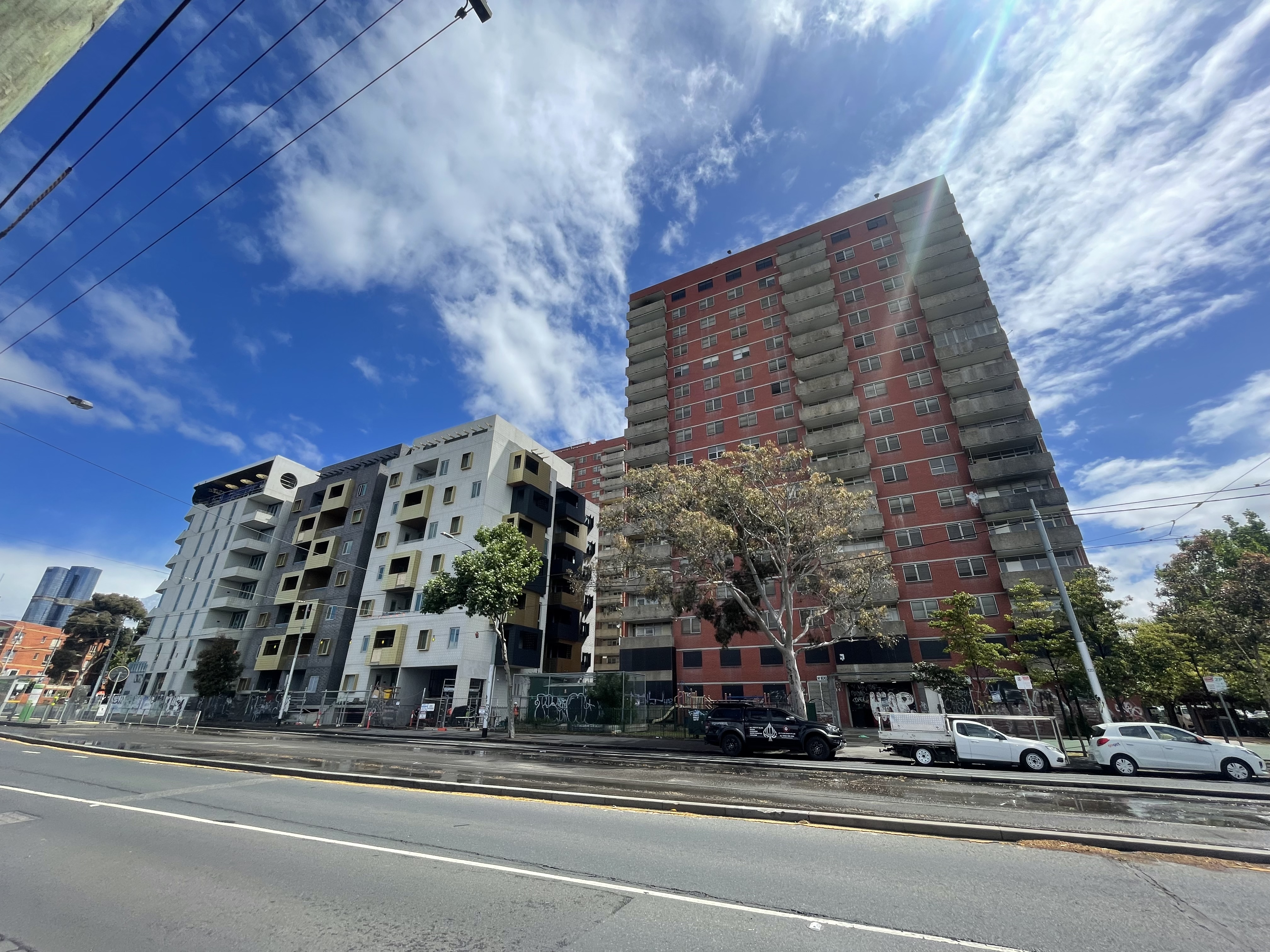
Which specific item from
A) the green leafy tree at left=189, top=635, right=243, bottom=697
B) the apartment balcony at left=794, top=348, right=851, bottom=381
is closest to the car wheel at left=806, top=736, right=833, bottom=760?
the apartment balcony at left=794, top=348, right=851, bottom=381

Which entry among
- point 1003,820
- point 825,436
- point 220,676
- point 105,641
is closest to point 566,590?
point 825,436

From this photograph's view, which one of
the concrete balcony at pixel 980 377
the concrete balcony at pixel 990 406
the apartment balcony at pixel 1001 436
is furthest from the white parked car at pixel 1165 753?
the concrete balcony at pixel 980 377

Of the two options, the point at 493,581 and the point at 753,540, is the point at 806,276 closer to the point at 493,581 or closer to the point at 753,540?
the point at 753,540

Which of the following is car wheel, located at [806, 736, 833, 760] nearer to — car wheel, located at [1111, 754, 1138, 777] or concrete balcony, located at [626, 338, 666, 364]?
car wheel, located at [1111, 754, 1138, 777]

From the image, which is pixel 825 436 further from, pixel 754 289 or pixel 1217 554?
pixel 1217 554

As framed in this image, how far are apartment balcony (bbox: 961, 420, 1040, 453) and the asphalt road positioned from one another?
1521 inches

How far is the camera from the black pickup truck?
1819 cm

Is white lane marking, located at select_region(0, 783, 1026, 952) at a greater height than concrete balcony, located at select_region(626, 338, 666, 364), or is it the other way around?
concrete balcony, located at select_region(626, 338, 666, 364)

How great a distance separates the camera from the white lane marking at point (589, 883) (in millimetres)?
3922

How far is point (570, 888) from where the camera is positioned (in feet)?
16.4

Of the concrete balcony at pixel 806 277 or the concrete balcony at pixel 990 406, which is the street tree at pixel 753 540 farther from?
the concrete balcony at pixel 806 277

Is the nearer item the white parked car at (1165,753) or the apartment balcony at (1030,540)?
the white parked car at (1165,753)

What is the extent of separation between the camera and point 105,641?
67.6m

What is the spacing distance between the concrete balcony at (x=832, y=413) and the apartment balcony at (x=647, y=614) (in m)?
20.0
